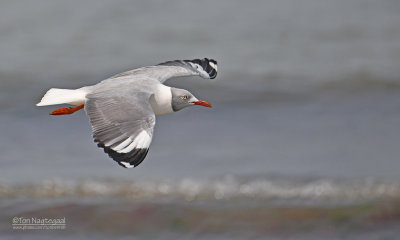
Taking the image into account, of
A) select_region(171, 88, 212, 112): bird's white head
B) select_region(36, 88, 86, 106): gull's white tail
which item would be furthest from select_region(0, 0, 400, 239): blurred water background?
select_region(36, 88, 86, 106): gull's white tail

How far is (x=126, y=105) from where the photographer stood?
5.73m

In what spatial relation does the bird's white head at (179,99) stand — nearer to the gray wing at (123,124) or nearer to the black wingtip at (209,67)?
the gray wing at (123,124)

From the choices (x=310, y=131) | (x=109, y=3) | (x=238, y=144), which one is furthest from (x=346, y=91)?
(x=109, y=3)

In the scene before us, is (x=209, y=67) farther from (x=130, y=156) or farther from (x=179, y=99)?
(x=130, y=156)

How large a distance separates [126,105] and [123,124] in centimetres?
23

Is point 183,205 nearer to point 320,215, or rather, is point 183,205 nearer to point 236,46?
point 320,215

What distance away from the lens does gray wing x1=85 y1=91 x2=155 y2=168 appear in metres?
5.25

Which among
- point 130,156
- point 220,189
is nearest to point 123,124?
point 130,156

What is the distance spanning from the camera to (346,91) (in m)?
10.6

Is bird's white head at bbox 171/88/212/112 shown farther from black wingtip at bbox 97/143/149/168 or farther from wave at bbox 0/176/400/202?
wave at bbox 0/176/400/202

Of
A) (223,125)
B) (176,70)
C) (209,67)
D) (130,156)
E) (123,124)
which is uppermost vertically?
(223,125)

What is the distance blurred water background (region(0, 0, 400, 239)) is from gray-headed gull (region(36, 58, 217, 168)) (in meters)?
1.33

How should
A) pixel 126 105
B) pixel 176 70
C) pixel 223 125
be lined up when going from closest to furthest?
1. pixel 126 105
2. pixel 176 70
3. pixel 223 125

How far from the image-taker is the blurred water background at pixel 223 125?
7363 millimetres
